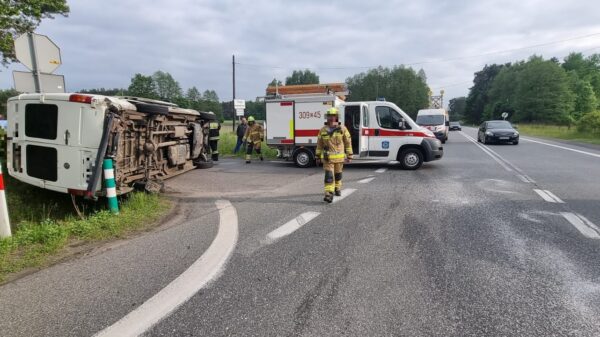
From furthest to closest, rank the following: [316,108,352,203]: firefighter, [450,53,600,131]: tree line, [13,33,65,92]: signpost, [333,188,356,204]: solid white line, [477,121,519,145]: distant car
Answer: [450,53,600,131]: tree line < [477,121,519,145]: distant car < [333,188,356,204]: solid white line < [316,108,352,203]: firefighter < [13,33,65,92]: signpost

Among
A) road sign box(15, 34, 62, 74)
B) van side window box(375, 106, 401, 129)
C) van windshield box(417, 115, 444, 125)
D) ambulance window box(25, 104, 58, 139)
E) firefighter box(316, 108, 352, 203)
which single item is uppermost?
van windshield box(417, 115, 444, 125)

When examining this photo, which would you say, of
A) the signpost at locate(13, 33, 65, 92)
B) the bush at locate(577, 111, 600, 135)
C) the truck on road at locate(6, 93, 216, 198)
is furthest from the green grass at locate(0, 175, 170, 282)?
the bush at locate(577, 111, 600, 135)

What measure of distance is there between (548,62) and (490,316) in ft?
311

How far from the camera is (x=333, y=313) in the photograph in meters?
2.89

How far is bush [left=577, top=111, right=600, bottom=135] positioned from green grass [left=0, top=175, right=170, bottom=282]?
33107mm

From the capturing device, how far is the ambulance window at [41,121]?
615 cm

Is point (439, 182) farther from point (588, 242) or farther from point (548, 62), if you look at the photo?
point (548, 62)

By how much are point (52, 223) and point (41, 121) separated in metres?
1.99

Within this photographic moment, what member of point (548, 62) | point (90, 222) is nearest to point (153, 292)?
point (90, 222)

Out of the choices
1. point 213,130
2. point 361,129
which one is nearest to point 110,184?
point 213,130

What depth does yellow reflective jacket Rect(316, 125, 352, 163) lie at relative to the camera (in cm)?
718

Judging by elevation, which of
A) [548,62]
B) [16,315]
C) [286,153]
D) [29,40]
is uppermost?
[548,62]

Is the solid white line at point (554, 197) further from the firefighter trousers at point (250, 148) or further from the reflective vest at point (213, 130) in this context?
the firefighter trousers at point (250, 148)

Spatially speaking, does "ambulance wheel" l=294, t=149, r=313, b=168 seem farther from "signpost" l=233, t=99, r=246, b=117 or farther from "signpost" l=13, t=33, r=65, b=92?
"signpost" l=233, t=99, r=246, b=117
